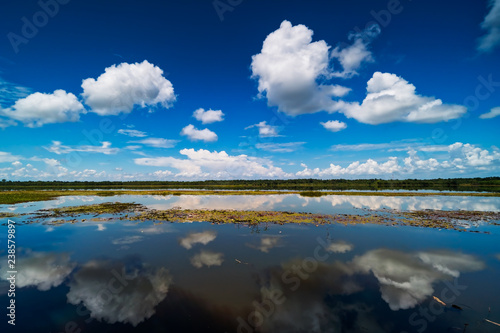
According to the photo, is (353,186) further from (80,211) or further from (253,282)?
(253,282)

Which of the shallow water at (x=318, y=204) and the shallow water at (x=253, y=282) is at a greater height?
the shallow water at (x=318, y=204)

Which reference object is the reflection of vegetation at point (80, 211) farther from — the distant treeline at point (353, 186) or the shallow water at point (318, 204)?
the distant treeline at point (353, 186)

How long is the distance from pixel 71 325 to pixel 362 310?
1057 centimetres

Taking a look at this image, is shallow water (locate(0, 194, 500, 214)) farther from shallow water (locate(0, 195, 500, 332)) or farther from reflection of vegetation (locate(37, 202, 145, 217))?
shallow water (locate(0, 195, 500, 332))

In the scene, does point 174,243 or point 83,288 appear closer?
point 83,288

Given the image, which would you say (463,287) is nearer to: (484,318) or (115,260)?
(484,318)

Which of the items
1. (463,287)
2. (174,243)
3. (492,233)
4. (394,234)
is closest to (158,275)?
(174,243)

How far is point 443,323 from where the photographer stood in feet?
25.1

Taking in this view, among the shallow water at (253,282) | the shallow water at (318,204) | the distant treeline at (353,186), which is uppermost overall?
the distant treeline at (353,186)

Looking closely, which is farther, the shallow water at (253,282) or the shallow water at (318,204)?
the shallow water at (318,204)

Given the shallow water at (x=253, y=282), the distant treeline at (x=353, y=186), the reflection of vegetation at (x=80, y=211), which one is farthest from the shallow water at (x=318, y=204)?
the distant treeline at (x=353, y=186)

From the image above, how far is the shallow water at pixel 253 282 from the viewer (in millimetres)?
7682

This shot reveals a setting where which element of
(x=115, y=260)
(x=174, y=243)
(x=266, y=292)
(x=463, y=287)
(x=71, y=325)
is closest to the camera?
(x=71, y=325)

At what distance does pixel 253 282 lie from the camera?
10328mm
